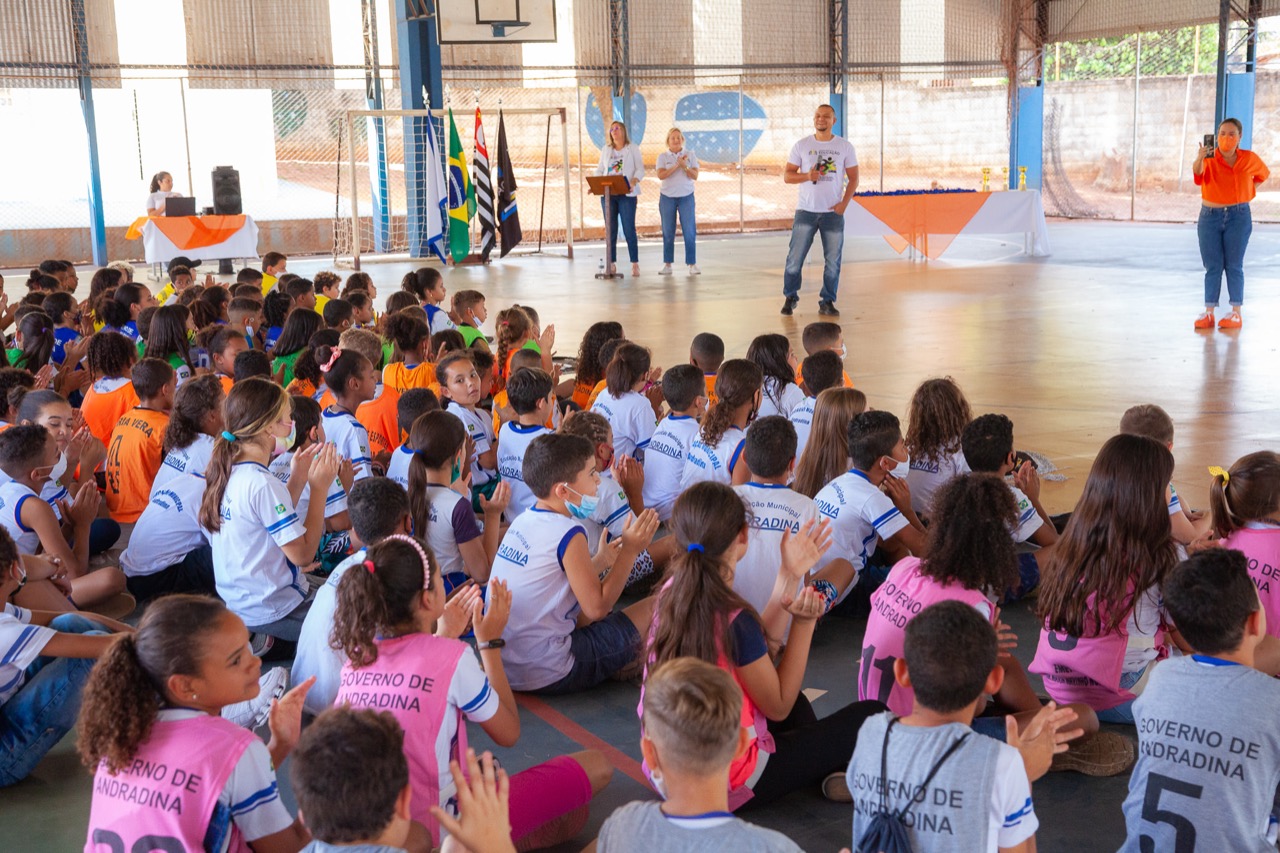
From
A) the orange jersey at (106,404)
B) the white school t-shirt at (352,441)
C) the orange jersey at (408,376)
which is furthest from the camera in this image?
the orange jersey at (408,376)

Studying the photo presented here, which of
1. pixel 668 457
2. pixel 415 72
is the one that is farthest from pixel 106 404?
pixel 415 72

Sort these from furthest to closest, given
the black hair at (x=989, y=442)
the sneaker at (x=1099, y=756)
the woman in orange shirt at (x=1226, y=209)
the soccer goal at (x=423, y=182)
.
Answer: the soccer goal at (x=423, y=182), the woman in orange shirt at (x=1226, y=209), the black hair at (x=989, y=442), the sneaker at (x=1099, y=756)

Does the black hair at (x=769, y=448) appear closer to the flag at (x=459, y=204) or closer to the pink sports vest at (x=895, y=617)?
the pink sports vest at (x=895, y=617)

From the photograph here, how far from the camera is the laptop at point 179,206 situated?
13445 millimetres

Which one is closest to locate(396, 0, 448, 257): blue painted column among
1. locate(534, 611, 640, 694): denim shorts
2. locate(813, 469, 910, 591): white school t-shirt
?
locate(813, 469, 910, 591): white school t-shirt

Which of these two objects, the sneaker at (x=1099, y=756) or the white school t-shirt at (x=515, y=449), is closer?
the sneaker at (x=1099, y=756)

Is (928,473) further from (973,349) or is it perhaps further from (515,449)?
(973,349)

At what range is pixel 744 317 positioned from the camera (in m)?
9.64

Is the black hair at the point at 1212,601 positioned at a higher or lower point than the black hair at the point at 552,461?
lower

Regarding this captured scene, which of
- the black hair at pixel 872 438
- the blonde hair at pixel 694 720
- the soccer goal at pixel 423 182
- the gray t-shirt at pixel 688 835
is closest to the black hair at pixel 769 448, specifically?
the black hair at pixel 872 438

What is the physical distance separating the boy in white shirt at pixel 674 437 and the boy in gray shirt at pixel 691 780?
259cm

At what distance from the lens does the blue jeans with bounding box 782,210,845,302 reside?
32.3ft

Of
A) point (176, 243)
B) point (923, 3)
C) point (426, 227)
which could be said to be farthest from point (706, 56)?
point (176, 243)

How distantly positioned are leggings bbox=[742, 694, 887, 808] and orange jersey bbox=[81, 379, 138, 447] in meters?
3.36
